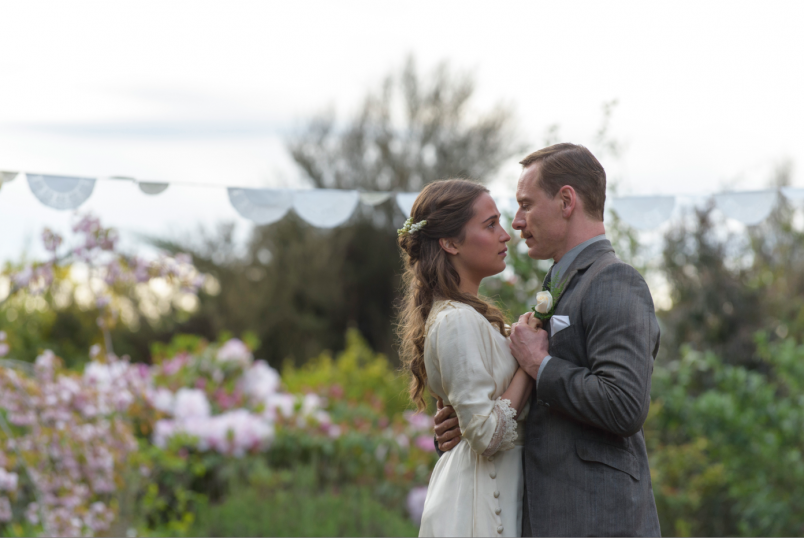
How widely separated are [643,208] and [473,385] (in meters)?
2.05

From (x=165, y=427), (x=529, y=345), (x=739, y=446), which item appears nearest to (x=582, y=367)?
(x=529, y=345)

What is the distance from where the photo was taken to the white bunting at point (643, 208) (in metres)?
3.67

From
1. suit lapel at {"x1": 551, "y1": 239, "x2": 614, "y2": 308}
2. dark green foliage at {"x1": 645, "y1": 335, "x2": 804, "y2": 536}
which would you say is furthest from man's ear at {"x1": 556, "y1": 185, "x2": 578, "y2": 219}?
dark green foliage at {"x1": 645, "y1": 335, "x2": 804, "y2": 536}

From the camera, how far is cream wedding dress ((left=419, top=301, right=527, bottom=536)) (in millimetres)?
2051

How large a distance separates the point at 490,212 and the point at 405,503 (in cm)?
440

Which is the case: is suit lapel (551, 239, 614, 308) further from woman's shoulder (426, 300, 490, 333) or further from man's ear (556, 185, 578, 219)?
woman's shoulder (426, 300, 490, 333)

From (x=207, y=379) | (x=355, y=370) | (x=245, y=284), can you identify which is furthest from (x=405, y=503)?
(x=245, y=284)

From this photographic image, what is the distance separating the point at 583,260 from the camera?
219cm

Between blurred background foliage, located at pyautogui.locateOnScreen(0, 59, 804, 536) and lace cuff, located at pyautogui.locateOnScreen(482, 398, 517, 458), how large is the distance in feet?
3.27

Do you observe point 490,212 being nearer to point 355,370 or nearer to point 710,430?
point 710,430

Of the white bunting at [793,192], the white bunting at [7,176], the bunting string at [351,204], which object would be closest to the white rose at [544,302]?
the bunting string at [351,204]

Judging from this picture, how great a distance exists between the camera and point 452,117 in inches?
677

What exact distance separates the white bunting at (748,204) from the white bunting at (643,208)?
26 cm

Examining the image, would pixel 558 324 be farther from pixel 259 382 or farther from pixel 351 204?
pixel 259 382
